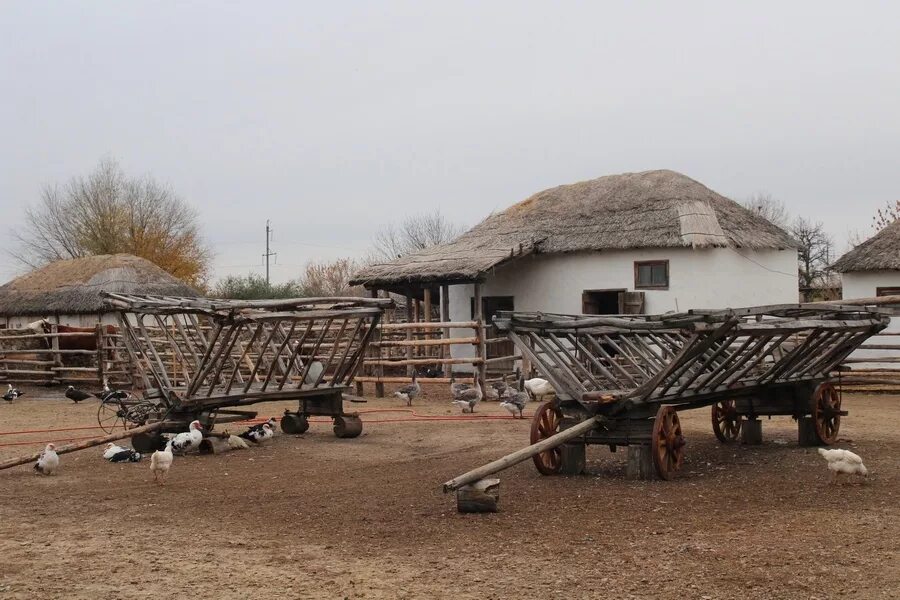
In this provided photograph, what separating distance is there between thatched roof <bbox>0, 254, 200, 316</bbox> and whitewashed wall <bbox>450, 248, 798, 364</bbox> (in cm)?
1327

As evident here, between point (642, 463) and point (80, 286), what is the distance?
29.4 metres

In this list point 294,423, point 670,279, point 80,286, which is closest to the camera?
point 294,423

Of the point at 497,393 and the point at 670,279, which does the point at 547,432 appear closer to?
the point at 497,393

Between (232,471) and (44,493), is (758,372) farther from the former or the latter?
(44,493)

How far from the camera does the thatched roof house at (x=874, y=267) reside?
74.3 feet

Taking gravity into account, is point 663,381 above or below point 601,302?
below

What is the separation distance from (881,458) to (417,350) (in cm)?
1840

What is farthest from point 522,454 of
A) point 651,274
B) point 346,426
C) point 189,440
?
point 651,274

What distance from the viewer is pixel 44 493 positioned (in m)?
9.62

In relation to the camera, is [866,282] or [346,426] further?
[866,282]

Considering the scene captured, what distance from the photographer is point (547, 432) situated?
399 inches

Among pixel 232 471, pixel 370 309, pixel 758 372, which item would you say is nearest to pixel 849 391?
pixel 758 372

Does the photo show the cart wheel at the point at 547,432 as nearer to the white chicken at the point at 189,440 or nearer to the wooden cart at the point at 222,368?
the wooden cart at the point at 222,368

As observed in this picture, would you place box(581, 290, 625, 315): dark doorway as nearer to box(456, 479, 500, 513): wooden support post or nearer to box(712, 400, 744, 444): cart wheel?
box(712, 400, 744, 444): cart wheel
